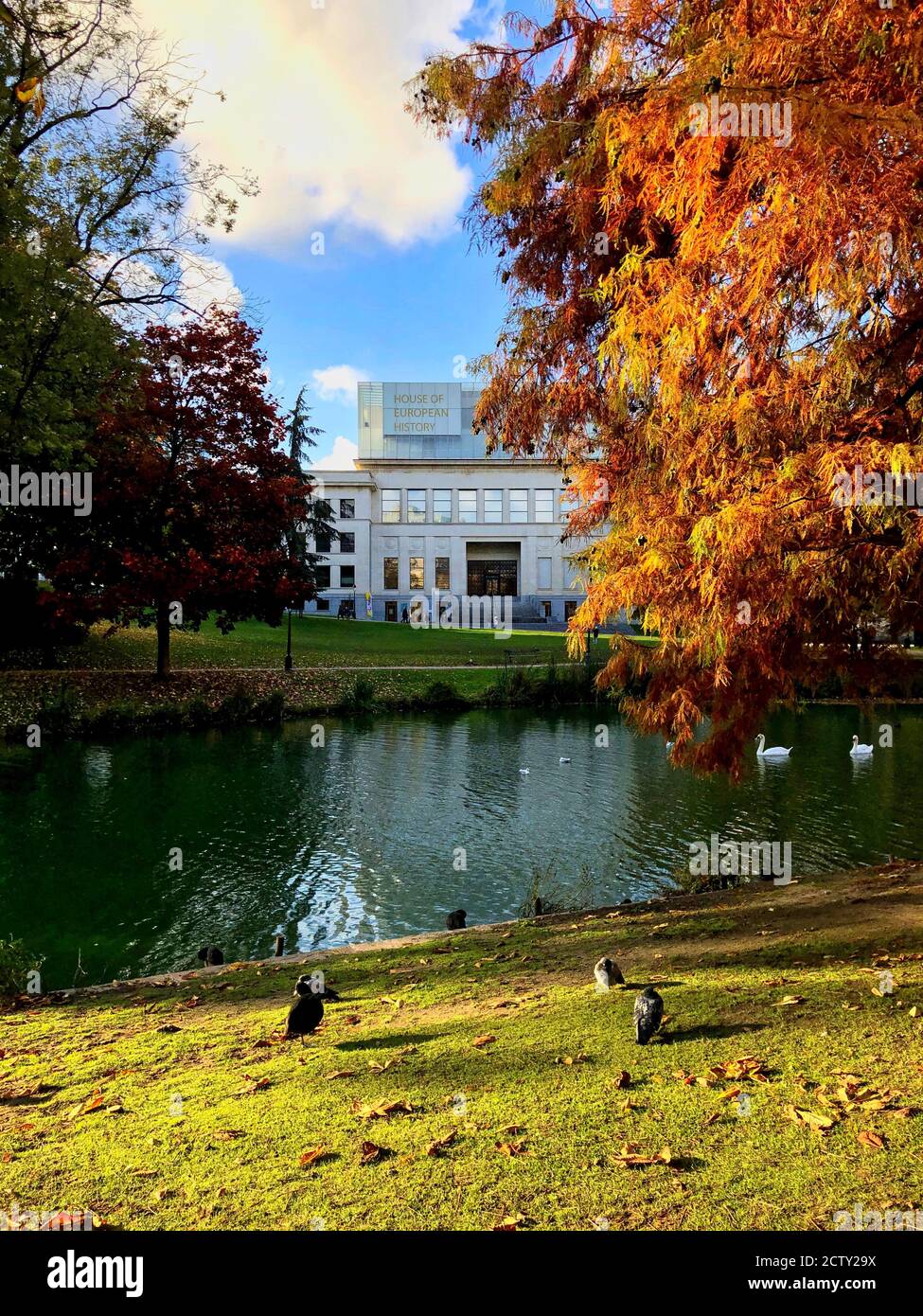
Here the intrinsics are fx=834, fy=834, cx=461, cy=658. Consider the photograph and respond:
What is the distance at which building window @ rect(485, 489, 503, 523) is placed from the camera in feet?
228

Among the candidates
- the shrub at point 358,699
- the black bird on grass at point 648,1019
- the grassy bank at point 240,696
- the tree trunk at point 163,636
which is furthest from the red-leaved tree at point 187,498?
the black bird on grass at point 648,1019

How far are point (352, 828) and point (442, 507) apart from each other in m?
56.8

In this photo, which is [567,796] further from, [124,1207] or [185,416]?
[185,416]

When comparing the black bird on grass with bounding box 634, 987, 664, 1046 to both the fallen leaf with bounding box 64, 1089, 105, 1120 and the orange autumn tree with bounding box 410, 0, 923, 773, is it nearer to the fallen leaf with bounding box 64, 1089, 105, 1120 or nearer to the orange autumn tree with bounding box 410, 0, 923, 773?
the orange autumn tree with bounding box 410, 0, 923, 773

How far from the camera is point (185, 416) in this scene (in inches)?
999

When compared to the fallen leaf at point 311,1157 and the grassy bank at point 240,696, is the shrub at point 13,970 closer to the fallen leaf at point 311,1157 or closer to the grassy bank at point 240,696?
the fallen leaf at point 311,1157

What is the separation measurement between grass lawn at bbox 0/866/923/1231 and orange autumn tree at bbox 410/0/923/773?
2005 mm

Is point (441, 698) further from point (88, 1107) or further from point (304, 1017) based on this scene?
point (88, 1107)

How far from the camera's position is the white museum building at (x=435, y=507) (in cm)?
6856

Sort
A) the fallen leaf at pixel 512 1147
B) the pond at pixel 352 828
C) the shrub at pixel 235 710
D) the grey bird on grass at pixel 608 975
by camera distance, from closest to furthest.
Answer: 1. the fallen leaf at pixel 512 1147
2. the grey bird on grass at pixel 608 975
3. the pond at pixel 352 828
4. the shrub at pixel 235 710

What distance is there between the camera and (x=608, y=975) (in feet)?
19.2

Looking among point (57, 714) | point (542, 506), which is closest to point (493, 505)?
point (542, 506)

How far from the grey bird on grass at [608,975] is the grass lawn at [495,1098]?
131 mm
